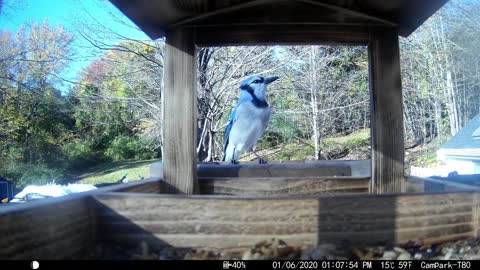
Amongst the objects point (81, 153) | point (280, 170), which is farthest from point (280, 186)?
point (81, 153)

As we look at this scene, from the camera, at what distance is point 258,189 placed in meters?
1.19

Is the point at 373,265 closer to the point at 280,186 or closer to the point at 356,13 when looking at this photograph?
the point at 280,186

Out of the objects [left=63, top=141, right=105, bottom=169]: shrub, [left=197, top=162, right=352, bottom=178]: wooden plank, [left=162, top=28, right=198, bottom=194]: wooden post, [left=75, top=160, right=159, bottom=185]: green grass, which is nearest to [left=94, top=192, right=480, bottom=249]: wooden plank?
[left=162, top=28, right=198, bottom=194]: wooden post

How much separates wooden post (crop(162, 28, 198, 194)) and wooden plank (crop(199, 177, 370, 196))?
0.36 feet

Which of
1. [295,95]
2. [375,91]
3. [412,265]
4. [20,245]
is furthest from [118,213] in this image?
[295,95]

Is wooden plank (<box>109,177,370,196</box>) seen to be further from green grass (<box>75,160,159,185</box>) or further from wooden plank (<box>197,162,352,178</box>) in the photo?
green grass (<box>75,160,159,185</box>)

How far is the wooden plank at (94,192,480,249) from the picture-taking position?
62 cm

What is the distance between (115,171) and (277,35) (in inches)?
129

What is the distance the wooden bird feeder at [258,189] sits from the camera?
2.04ft

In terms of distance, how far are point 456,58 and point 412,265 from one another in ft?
18.1

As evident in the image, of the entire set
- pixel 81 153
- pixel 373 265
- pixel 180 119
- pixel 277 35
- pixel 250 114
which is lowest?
pixel 373 265

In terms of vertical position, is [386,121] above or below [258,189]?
above

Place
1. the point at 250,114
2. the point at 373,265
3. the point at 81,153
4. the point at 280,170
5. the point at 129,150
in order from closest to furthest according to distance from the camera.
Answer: the point at 373,265 < the point at 280,170 < the point at 250,114 < the point at 129,150 < the point at 81,153

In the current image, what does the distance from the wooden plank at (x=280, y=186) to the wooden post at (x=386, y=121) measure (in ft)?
0.28
